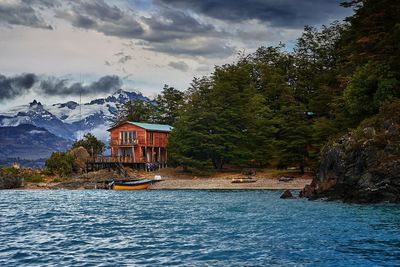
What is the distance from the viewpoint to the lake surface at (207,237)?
63.9 ft

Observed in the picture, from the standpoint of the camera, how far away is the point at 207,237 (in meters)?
24.9

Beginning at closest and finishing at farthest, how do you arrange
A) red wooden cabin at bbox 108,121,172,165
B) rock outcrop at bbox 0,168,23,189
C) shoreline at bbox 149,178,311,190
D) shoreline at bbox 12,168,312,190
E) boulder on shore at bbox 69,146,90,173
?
shoreline at bbox 149,178,311,190 → shoreline at bbox 12,168,312,190 → rock outcrop at bbox 0,168,23,189 → boulder on shore at bbox 69,146,90,173 → red wooden cabin at bbox 108,121,172,165

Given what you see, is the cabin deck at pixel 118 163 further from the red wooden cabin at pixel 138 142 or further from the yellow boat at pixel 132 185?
the yellow boat at pixel 132 185

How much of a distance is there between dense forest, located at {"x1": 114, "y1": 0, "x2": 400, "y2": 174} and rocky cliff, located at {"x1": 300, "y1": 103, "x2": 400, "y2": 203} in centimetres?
621

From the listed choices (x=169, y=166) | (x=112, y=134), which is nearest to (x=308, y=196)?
(x=169, y=166)

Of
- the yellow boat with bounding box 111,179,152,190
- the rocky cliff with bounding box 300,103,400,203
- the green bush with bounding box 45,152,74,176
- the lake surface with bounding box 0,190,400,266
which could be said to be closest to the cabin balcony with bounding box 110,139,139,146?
the green bush with bounding box 45,152,74,176

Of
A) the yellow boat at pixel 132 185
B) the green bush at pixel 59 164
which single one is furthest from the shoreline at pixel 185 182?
the green bush at pixel 59 164

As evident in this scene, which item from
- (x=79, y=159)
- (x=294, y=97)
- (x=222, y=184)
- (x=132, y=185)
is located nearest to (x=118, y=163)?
(x=79, y=159)

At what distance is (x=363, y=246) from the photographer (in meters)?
22.0

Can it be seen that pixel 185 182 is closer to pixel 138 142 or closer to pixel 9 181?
pixel 138 142

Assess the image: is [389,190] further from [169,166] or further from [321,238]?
[169,166]

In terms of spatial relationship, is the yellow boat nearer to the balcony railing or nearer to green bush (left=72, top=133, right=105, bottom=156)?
the balcony railing

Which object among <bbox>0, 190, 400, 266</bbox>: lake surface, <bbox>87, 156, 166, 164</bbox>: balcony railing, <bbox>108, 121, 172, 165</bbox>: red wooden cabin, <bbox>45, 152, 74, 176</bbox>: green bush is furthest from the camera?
<bbox>108, 121, 172, 165</bbox>: red wooden cabin

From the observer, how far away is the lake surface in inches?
766
